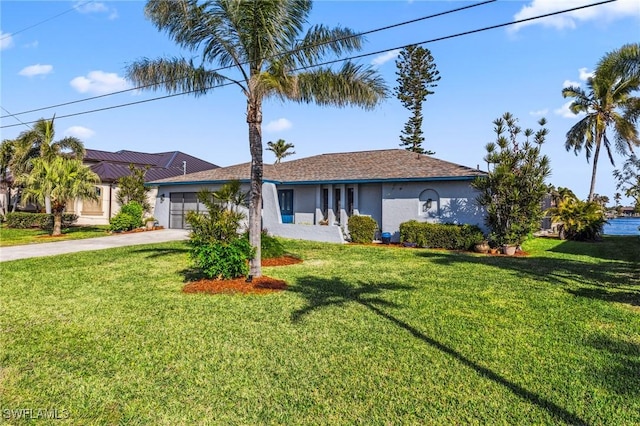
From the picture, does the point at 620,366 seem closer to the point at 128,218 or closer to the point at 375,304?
the point at 375,304

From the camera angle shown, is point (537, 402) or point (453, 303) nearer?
point (537, 402)

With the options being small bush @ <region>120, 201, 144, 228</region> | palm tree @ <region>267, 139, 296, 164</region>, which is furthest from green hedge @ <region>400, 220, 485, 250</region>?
palm tree @ <region>267, 139, 296, 164</region>

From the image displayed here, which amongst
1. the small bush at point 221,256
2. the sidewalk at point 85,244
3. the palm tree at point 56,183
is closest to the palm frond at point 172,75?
the small bush at point 221,256

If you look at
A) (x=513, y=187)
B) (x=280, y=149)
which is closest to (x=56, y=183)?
(x=513, y=187)

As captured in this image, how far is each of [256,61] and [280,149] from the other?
39.3 metres

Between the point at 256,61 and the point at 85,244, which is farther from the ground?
the point at 256,61

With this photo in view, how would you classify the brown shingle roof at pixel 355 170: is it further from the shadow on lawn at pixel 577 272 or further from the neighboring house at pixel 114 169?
the neighboring house at pixel 114 169

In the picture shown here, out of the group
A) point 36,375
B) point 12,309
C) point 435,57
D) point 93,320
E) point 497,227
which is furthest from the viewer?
point 435,57

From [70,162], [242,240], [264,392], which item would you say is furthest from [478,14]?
[70,162]

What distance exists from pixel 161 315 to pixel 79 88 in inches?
663

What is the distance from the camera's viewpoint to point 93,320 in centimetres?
661

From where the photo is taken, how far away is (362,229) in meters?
18.7

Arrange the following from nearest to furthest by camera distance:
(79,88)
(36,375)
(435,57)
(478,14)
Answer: (36,375) → (478,14) → (79,88) → (435,57)

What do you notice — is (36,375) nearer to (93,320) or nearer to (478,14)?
(93,320)
